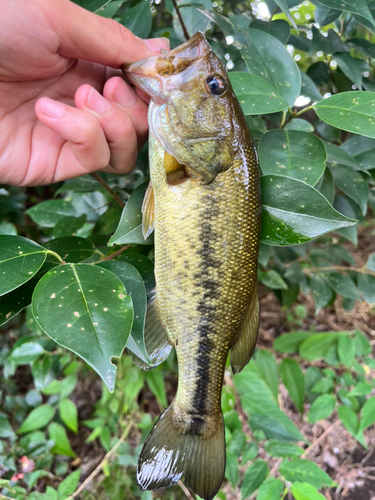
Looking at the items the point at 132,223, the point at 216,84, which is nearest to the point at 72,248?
the point at 132,223

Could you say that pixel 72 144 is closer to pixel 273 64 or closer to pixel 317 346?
pixel 273 64

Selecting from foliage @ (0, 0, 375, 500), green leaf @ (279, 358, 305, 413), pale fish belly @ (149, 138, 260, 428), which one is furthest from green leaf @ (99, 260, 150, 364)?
green leaf @ (279, 358, 305, 413)

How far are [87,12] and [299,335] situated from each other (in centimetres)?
170

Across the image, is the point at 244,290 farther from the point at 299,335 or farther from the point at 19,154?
the point at 299,335

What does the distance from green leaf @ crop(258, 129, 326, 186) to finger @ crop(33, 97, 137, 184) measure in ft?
1.27

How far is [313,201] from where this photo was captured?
27.6 inches

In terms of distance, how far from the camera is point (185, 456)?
0.90 m

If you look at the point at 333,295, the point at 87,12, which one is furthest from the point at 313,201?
the point at 333,295

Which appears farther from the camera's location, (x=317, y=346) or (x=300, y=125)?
(x=317, y=346)

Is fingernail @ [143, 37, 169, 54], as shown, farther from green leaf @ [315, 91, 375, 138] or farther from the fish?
green leaf @ [315, 91, 375, 138]

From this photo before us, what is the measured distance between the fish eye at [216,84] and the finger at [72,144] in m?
0.26

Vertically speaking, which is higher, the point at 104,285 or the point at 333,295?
the point at 104,285

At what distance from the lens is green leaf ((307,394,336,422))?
1460 millimetres

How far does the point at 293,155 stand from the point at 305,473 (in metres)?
1.21
